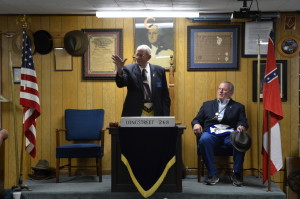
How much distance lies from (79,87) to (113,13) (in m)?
1.17

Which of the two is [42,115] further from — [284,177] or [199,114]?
[284,177]

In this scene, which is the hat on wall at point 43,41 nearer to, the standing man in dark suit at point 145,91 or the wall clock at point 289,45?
the standing man in dark suit at point 145,91

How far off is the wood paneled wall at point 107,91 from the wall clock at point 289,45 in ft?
0.22

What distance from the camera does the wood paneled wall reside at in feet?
19.8

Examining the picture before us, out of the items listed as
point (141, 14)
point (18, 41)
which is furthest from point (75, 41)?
point (141, 14)

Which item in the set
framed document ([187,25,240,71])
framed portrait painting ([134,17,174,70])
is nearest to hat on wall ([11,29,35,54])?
framed portrait painting ([134,17,174,70])

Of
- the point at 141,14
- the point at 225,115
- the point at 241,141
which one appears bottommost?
the point at 241,141

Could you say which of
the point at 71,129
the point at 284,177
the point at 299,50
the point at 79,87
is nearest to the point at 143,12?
the point at 79,87

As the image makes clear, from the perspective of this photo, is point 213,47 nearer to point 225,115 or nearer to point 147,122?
point 225,115

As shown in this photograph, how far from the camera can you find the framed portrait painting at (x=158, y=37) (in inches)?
237

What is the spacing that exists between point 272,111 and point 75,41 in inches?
109

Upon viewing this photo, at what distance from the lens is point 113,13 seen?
5.66 metres

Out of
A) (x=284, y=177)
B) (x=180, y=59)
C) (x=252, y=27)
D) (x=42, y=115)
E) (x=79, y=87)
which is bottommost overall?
(x=284, y=177)

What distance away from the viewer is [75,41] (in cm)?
608
